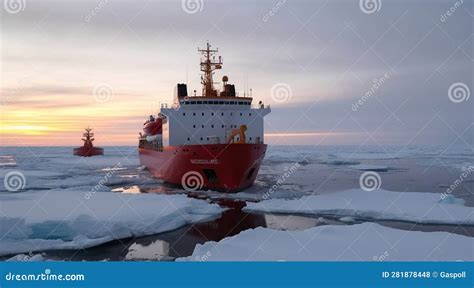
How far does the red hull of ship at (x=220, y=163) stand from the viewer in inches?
690

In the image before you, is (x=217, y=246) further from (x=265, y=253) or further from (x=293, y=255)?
(x=293, y=255)

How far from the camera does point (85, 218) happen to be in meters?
11.0

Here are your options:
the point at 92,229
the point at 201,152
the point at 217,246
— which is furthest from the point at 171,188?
the point at 217,246

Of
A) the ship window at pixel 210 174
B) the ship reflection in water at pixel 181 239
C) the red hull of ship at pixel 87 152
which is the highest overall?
the red hull of ship at pixel 87 152

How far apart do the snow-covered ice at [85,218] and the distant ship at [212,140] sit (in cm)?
349

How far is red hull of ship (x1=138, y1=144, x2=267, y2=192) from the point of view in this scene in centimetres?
1753

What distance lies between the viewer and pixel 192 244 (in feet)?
33.6

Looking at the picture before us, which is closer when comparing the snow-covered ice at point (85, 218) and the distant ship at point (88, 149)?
the snow-covered ice at point (85, 218)

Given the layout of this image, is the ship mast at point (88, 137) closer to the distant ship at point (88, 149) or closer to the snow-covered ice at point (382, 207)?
the distant ship at point (88, 149)

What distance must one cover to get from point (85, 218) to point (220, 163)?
26.0 ft

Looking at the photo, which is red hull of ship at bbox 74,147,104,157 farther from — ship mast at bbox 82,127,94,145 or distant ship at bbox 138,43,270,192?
distant ship at bbox 138,43,270,192

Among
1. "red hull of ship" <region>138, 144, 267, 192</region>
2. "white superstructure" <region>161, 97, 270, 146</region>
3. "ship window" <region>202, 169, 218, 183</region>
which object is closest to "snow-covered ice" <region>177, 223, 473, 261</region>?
"red hull of ship" <region>138, 144, 267, 192</region>

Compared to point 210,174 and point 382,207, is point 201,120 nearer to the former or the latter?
point 210,174

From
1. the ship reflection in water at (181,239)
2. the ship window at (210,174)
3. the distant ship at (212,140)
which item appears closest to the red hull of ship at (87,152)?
the distant ship at (212,140)
